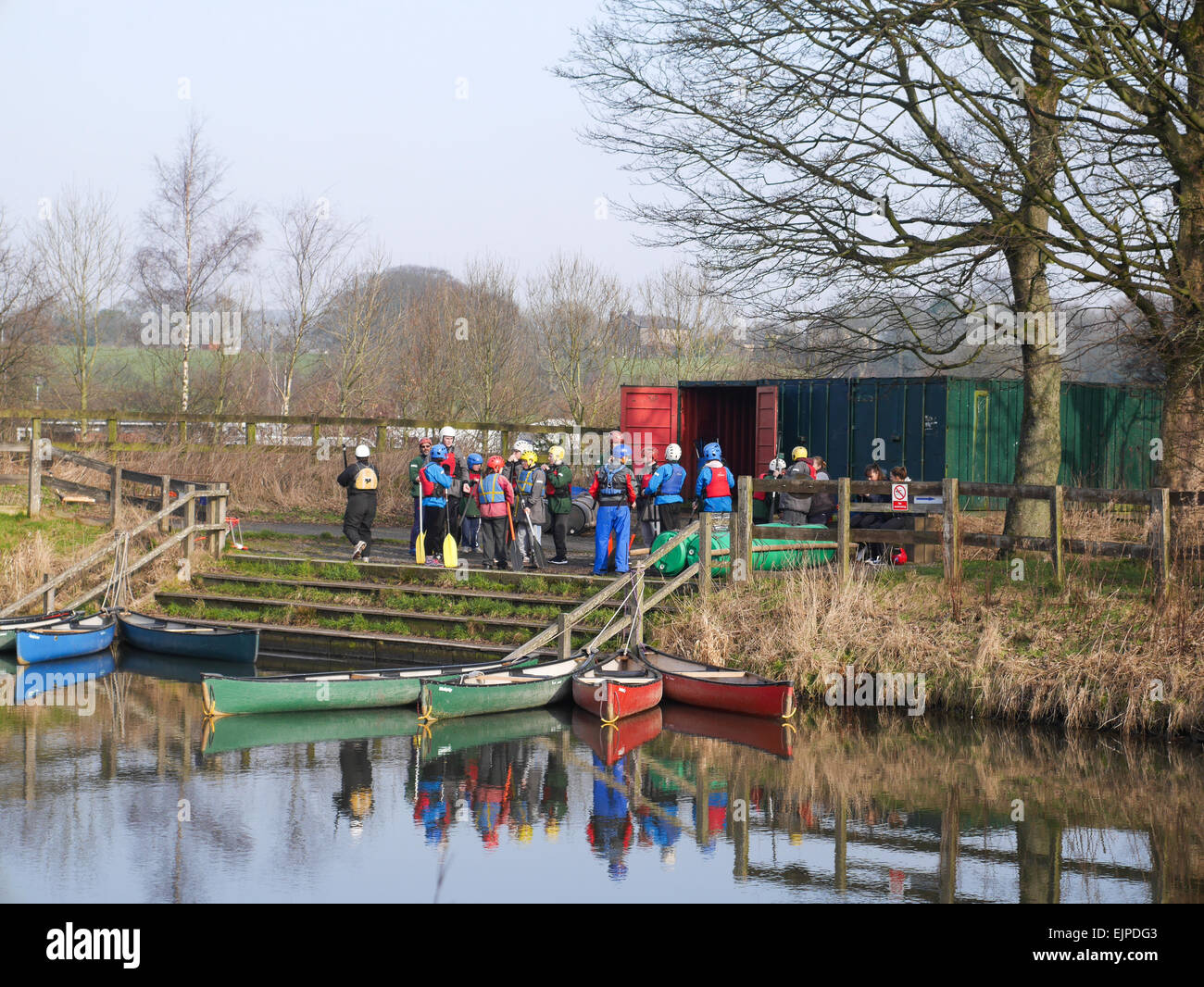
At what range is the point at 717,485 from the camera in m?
17.2

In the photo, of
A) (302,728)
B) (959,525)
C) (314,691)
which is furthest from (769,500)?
(302,728)

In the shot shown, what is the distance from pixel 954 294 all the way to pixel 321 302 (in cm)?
Answer: 2246

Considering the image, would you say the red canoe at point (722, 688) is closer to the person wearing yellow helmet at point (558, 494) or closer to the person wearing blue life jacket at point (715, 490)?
the person wearing blue life jacket at point (715, 490)

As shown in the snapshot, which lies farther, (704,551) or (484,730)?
(704,551)

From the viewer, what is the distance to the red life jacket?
56.3 ft

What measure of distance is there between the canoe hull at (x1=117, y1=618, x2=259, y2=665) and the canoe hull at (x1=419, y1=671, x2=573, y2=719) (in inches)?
148

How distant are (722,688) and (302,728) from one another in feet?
13.3

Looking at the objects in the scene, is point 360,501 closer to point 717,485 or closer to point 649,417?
point 717,485

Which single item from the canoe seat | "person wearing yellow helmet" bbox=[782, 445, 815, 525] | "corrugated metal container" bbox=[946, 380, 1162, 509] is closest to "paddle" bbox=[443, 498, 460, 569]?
"person wearing yellow helmet" bbox=[782, 445, 815, 525]

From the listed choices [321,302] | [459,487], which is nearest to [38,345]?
[321,302]

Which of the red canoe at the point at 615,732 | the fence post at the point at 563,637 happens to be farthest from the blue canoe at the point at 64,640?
the red canoe at the point at 615,732

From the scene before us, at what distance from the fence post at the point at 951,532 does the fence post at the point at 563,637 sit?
406cm

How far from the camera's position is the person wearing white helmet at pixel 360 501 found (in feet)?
59.2

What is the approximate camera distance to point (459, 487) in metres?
19.2
